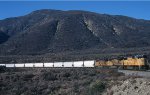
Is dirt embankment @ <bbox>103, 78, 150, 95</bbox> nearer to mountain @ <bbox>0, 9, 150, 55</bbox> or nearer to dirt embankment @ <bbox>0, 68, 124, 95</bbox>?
dirt embankment @ <bbox>0, 68, 124, 95</bbox>

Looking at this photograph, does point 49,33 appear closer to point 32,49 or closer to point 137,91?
point 32,49

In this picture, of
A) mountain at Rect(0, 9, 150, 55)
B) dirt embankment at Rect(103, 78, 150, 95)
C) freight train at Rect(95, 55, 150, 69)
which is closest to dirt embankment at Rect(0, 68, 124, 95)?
dirt embankment at Rect(103, 78, 150, 95)

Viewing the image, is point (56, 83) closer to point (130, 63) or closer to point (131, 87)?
point (130, 63)

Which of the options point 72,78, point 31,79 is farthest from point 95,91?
point 31,79

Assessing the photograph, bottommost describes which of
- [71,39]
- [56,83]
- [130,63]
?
[56,83]

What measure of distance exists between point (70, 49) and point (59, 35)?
19.9 meters

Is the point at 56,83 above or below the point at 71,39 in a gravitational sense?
below

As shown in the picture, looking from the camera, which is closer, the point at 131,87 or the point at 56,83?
the point at 131,87

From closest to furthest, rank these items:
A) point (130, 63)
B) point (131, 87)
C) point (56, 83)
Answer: point (131, 87) < point (56, 83) < point (130, 63)

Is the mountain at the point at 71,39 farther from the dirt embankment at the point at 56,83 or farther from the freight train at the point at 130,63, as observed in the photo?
the dirt embankment at the point at 56,83

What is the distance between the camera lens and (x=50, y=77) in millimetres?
49844

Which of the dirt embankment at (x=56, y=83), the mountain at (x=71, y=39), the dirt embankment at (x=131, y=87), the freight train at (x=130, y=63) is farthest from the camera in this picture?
the mountain at (x=71, y=39)

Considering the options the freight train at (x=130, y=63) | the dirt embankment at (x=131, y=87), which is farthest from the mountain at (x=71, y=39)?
the dirt embankment at (x=131, y=87)

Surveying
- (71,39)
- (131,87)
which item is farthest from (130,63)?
(71,39)
